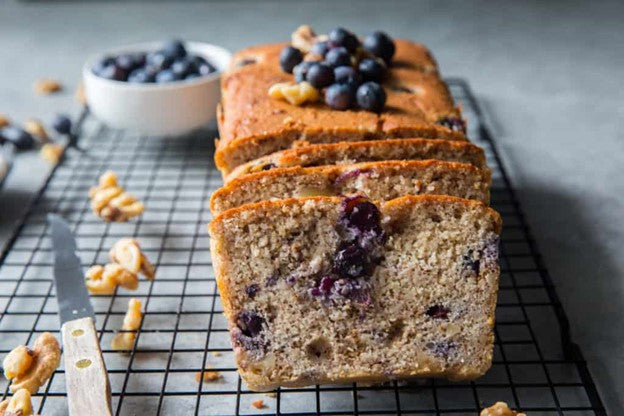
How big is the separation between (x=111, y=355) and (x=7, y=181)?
4.62 feet

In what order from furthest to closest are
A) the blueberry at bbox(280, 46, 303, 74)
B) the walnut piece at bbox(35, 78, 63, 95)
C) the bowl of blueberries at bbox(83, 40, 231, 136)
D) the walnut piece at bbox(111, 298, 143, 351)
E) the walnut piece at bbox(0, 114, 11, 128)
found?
the walnut piece at bbox(35, 78, 63, 95)
the walnut piece at bbox(0, 114, 11, 128)
the bowl of blueberries at bbox(83, 40, 231, 136)
the blueberry at bbox(280, 46, 303, 74)
the walnut piece at bbox(111, 298, 143, 351)

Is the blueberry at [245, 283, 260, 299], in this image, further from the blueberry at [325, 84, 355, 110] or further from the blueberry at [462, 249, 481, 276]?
the blueberry at [325, 84, 355, 110]

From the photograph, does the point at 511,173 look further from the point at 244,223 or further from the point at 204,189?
the point at 244,223

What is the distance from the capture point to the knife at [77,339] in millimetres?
1971

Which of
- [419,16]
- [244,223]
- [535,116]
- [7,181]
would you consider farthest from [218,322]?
[419,16]

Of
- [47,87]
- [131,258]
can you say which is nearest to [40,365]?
[131,258]

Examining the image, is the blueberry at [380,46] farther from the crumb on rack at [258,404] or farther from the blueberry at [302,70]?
the crumb on rack at [258,404]

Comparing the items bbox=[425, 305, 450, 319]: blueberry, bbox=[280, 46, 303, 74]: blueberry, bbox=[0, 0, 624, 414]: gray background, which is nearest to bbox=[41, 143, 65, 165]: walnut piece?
bbox=[0, 0, 624, 414]: gray background

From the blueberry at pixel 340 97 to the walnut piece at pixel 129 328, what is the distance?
2.95 ft

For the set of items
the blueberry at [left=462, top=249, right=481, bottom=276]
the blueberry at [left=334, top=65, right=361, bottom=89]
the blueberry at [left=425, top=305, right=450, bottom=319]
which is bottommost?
the blueberry at [left=425, top=305, right=450, bottom=319]

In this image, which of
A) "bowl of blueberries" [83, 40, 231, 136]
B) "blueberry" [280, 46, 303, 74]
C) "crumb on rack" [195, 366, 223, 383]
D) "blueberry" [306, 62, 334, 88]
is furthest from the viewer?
"bowl of blueberries" [83, 40, 231, 136]

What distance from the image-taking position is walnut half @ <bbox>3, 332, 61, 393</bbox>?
216 centimetres

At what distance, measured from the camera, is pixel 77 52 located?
4.93 metres

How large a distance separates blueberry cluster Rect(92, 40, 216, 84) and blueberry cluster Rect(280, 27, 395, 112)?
0.79 m
